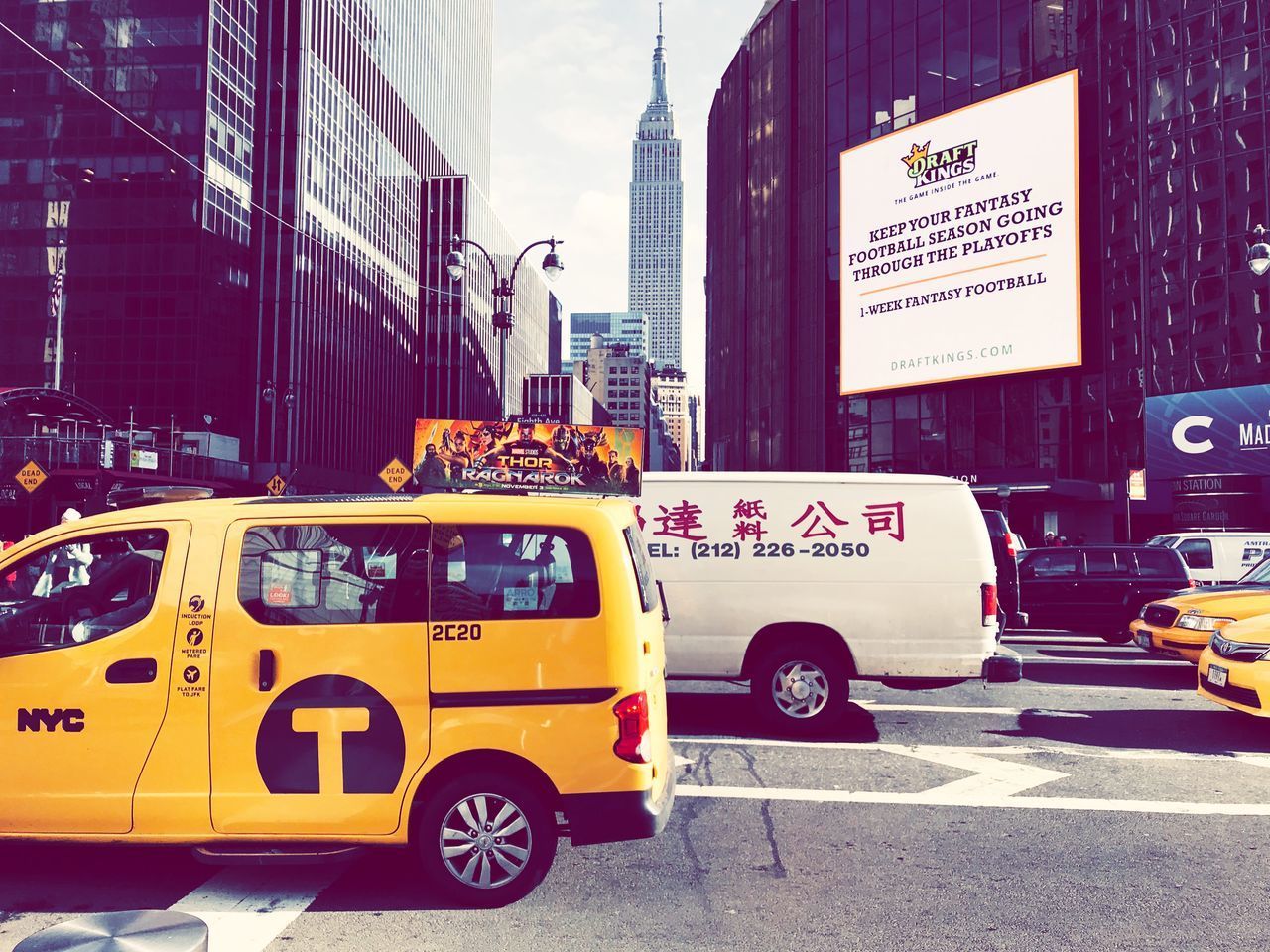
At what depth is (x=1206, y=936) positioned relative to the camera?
448cm

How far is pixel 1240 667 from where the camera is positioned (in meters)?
8.75

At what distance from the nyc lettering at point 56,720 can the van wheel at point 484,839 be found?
1787 millimetres

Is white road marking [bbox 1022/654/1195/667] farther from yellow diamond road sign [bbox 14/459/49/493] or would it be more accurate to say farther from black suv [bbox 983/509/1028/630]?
yellow diamond road sign [bbox 14/459/49/493]

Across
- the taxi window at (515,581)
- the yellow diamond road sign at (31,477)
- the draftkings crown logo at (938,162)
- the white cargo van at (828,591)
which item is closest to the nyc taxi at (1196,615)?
the white cargo van at (828,591)

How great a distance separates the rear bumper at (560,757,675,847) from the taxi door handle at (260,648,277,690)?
155 centimetres

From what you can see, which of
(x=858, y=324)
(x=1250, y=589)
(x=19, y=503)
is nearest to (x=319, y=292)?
(x=19, y=503)

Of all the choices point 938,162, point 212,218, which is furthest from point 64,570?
point 212,218

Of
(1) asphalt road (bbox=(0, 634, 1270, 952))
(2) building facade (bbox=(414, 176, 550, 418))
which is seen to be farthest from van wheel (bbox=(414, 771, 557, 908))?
(2) building facade (bbox=(414, 176, 550, 418))

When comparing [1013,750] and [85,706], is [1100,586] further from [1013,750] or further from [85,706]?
[85,706]

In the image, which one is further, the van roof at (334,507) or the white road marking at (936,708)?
the white road marking at (936,708)

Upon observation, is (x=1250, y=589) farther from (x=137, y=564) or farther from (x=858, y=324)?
(x=858, y=324)

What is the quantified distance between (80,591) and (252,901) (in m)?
1.81

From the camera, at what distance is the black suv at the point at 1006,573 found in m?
13.1

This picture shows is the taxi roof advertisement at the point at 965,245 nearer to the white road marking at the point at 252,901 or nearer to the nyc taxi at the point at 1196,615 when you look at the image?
the nyc taxi at the point at 1196,615
